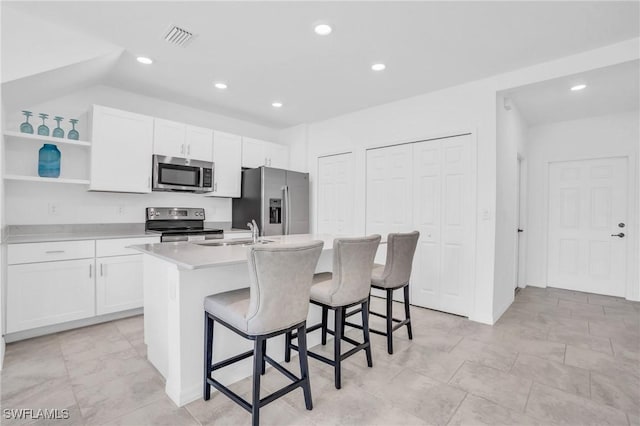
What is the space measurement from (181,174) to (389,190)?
106 inches

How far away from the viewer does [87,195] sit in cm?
355

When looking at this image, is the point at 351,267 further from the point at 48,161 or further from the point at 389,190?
the point at 48,161

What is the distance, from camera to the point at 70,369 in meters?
2.27

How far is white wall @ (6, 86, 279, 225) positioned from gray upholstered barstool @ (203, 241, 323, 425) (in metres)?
2.71

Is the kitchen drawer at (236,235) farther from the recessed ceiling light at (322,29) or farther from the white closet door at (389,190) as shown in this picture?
the recessed ceiling light at (322,29)

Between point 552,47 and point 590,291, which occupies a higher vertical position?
point 552,47

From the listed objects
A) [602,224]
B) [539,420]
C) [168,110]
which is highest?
[168,110]

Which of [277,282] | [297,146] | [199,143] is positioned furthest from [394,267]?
[297,146]

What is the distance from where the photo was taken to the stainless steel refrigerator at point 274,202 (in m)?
4.39

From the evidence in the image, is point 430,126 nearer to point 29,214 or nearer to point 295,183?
point 295,183

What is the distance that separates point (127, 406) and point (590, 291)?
5.83 meters

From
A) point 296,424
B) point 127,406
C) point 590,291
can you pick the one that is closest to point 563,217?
point 590,291

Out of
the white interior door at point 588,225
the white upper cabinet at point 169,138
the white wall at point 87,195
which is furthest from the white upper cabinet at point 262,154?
the white interior door at point 588,225

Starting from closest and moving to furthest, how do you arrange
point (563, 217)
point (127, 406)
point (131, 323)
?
point (127, 406) → point (131, 323) → point (563, 217)
